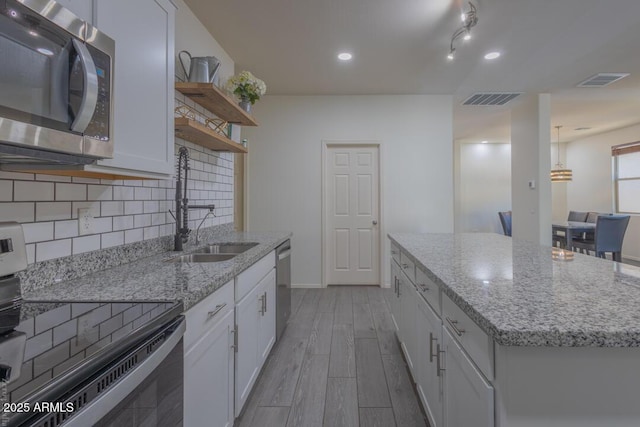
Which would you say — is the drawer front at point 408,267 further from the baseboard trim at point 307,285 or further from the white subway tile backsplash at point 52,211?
the baseboard trim at point 307,285

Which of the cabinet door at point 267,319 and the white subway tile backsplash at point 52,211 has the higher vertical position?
the white subway tile backsplash at point 52,211

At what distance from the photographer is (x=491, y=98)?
4.74 metres

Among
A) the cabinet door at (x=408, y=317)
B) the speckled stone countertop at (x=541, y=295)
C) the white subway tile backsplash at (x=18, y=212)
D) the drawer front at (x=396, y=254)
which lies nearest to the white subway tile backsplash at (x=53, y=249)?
the white subway tile backsplash at (x=18, y=212)

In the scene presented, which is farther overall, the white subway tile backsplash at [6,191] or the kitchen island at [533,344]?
the white subway tile backsplash at [6,191]

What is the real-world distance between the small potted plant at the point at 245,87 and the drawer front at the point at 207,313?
1.79 m

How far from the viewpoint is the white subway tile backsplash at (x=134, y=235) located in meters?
1.69

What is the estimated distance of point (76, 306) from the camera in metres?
0.99

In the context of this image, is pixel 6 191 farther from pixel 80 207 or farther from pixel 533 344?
pixel 533 344

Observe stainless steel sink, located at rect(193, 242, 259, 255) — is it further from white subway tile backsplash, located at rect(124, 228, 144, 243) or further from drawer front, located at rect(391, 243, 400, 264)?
drawer front, located at rect(391, 243, 400, 264)

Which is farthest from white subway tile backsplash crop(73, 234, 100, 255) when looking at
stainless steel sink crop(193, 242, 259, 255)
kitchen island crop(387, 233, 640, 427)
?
kitchen island crop(387, 233, 640, 427)

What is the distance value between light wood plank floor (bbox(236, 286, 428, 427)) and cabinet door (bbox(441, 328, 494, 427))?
677 millimetres

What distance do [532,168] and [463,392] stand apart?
15.4ft

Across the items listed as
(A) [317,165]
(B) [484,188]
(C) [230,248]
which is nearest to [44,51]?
(C) [230,248]

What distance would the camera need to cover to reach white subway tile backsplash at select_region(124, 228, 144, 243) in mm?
1693
